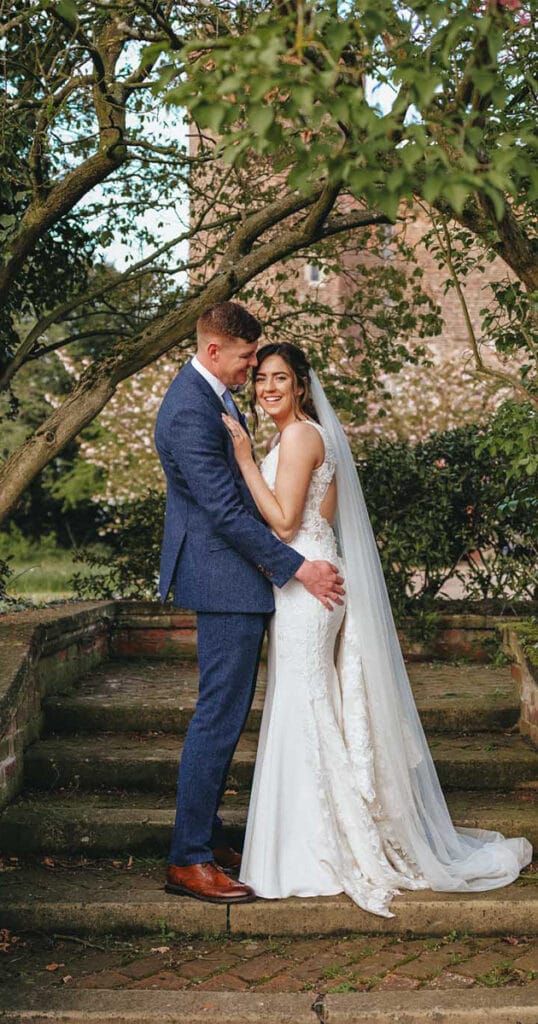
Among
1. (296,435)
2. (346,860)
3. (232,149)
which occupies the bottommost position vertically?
(346,860)

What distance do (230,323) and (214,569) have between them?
38.7 inches

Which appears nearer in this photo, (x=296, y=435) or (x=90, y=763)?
(x=296, y=435)

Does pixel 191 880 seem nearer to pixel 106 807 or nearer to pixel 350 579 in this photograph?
pixel 106 807

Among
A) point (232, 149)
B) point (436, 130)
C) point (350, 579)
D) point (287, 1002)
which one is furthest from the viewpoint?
point (350, 579)

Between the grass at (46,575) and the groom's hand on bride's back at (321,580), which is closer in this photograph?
the groom's hand on bride's back at (321,580)

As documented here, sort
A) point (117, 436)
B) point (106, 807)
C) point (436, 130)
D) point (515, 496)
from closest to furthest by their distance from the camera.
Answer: point (436, 130) < point (106, 807) < point (515, 496) < point (117, 436)

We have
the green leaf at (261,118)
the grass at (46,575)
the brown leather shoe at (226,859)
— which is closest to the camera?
the green leaf at (261,118)

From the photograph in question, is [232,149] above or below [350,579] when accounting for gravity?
above

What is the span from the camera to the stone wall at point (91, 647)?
195 inches

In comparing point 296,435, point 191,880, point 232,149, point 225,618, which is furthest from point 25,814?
point 232,149

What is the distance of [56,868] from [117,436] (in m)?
17.5

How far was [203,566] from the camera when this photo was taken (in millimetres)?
4215

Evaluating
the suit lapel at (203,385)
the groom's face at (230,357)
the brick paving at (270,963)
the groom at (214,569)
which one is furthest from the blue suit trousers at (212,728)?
the groom's face at (230,357)

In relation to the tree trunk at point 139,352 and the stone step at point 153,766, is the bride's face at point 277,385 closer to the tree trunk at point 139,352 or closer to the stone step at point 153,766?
the stone step at point 153,766
